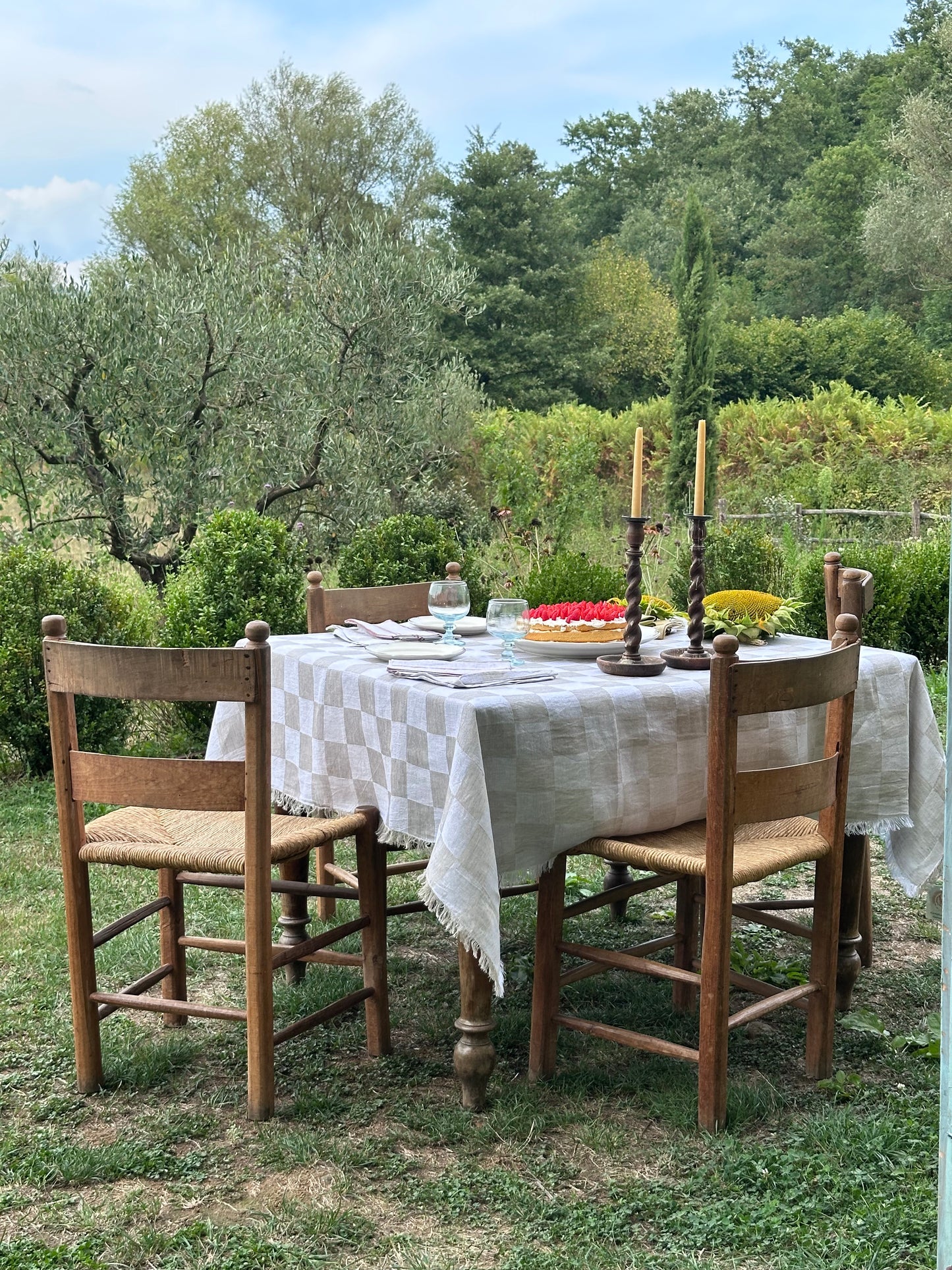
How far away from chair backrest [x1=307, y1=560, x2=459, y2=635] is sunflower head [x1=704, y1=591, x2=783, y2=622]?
82cm

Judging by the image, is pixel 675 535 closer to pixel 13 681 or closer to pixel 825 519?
pixel 825 519

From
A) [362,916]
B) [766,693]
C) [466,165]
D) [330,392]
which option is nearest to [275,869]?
[362,916]

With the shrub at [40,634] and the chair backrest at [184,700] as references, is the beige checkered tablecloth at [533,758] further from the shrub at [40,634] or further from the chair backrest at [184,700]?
the shrub at [40,634]

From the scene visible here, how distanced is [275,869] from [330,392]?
578 centimetres

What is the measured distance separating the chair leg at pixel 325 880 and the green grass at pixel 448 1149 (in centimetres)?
30

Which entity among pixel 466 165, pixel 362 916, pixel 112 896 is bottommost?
pixel 112 896

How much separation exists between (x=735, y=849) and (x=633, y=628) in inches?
20.9

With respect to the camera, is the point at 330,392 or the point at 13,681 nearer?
the point at 13,681

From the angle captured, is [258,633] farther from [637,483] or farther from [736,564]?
[736,564]

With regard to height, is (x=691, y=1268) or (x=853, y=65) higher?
(x=853, y=65)

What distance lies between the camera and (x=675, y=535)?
11.2 meters

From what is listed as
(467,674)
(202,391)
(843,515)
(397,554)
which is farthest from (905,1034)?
(843,515)

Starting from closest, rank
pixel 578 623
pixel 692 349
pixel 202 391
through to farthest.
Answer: pixel 578 623 < pixel 202 391 < pixel 692 349

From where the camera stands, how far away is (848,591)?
2.84m
